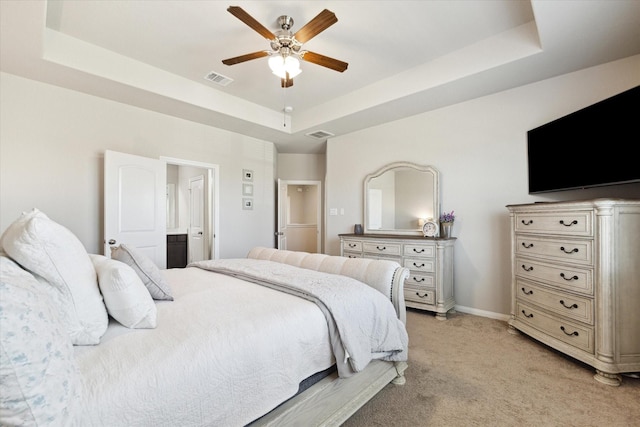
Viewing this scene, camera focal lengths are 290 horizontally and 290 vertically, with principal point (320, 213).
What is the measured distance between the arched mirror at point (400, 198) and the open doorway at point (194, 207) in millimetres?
2347

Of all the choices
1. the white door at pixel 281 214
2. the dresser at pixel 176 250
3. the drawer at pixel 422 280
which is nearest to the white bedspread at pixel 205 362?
the drawer at pixel 422 280

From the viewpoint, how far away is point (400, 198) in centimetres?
400

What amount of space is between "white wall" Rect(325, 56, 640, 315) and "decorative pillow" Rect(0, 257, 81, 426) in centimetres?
361

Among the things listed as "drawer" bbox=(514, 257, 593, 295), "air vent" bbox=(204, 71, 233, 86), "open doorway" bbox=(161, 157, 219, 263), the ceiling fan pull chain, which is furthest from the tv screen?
"open doorway" bbox=(161, 157, 219, 263)

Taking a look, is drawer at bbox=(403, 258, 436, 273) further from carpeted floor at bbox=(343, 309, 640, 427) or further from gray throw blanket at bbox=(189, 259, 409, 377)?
gray throw blanket at bbox=(189, 259, 409, 377)

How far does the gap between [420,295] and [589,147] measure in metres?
2.07

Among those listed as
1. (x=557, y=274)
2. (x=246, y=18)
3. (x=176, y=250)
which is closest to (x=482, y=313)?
(x=557, y=274)

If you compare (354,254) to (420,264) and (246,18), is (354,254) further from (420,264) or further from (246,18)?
(246,18)

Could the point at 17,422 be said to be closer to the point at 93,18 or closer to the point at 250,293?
the point at 250,293

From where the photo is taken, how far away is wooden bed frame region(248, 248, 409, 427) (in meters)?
1.25

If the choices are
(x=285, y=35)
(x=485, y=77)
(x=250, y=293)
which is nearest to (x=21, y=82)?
(x=285, y=35)

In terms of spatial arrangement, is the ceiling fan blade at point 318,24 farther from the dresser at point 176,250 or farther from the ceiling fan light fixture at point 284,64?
the dresser at point 176,250

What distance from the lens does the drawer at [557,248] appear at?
211cm

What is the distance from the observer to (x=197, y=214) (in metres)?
5.27
